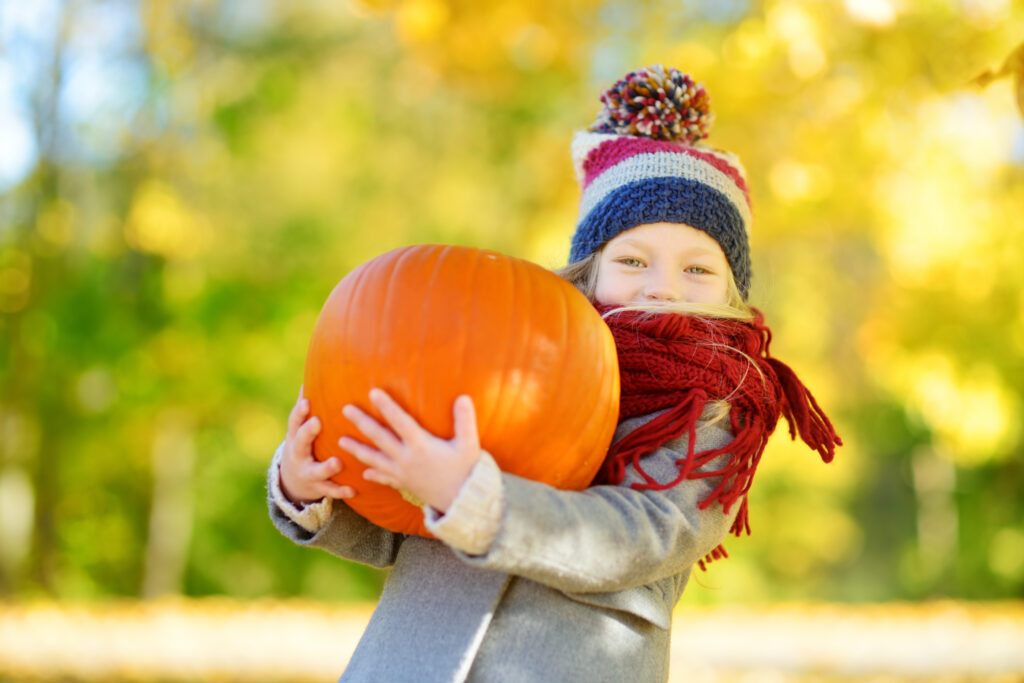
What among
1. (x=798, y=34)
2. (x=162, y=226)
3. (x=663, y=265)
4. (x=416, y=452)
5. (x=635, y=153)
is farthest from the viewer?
(x=162, y=226)

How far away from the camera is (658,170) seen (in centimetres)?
233

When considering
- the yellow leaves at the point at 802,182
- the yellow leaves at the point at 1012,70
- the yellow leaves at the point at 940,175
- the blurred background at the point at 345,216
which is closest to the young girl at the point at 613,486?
the yellow leaves at the point at 1012,70

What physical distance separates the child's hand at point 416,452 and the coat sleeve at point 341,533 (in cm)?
37

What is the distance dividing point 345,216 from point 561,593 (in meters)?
8.36

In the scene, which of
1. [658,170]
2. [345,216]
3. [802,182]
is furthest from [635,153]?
[345,216]

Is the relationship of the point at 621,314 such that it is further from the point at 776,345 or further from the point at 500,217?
the point at 776,345

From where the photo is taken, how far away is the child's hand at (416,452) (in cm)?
166

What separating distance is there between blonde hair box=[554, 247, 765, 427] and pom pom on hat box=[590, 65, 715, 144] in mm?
370

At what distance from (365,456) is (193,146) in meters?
8.42

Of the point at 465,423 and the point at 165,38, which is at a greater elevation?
the point at 165,38

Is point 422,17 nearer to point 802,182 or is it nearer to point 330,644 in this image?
point 802,182

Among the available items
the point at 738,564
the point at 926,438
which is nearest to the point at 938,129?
the point at 738,564

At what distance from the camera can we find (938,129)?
587cm

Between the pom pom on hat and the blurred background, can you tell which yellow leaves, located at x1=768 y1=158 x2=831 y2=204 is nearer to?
the blurred background
